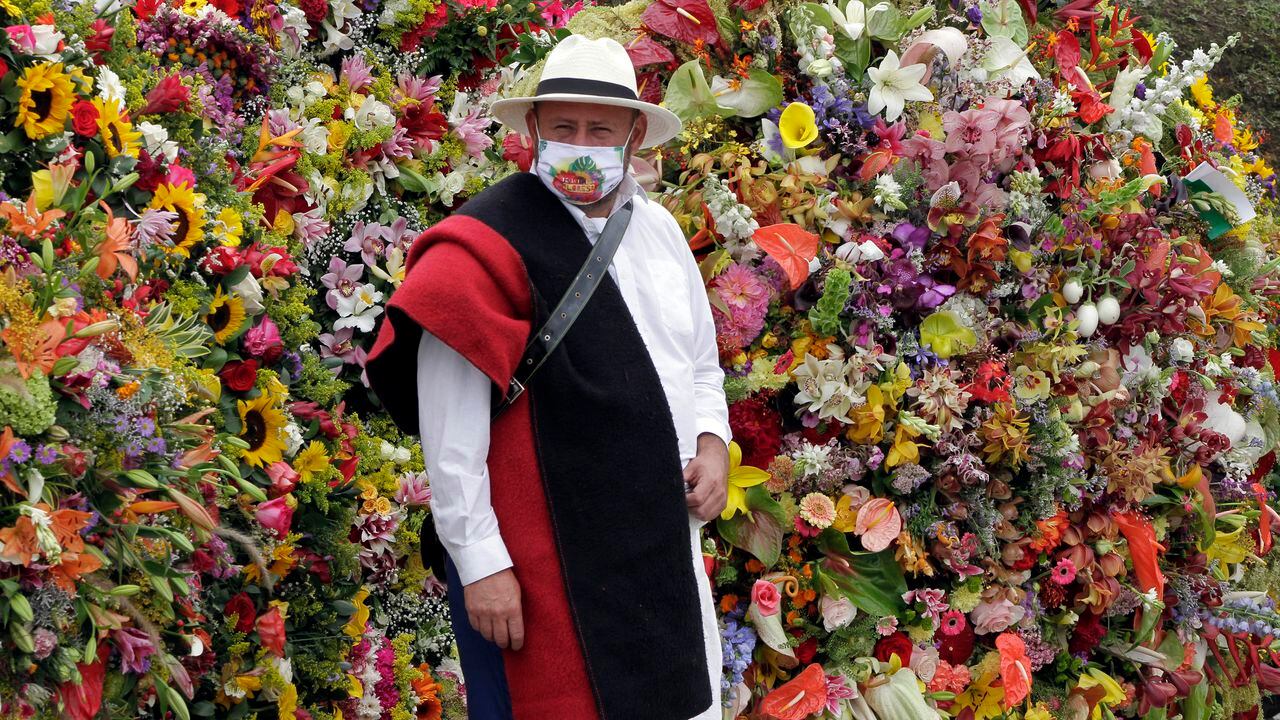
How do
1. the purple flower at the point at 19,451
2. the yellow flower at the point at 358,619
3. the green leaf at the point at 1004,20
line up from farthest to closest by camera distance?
the green leaf at the point at 1004,20 < the yellow flower at the point at 358,619 < the purple flower at the point at 19,451

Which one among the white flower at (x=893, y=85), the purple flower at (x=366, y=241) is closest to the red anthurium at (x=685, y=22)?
the white flower at (x=893, y=85)

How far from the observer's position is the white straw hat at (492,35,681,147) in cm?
231

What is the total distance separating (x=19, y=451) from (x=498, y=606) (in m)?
0.81

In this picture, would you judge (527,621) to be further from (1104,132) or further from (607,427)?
(1104,132)

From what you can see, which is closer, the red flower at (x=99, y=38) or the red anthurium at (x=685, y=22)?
the red flower at (x=99, y=38)

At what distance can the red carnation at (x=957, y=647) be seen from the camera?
3.38m

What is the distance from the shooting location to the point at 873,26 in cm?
354

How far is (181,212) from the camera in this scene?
260cm

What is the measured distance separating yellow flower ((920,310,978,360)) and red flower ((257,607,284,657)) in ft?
6.02

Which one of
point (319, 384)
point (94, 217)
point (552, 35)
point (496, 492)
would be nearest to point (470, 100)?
point (552, 35)

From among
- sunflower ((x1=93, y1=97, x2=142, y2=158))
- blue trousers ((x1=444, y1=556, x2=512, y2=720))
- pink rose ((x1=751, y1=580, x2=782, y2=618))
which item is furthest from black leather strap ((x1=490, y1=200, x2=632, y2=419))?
pink rose ((x1=751, y1=580, x2=782, y2=618))

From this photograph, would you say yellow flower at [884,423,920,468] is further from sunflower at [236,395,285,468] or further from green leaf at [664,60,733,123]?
sunflower at [236,395,285,468]

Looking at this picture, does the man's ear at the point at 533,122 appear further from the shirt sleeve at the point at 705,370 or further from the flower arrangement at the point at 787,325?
the flower arrangement at the point at 787,325

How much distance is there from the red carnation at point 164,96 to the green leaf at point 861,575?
1.94m
